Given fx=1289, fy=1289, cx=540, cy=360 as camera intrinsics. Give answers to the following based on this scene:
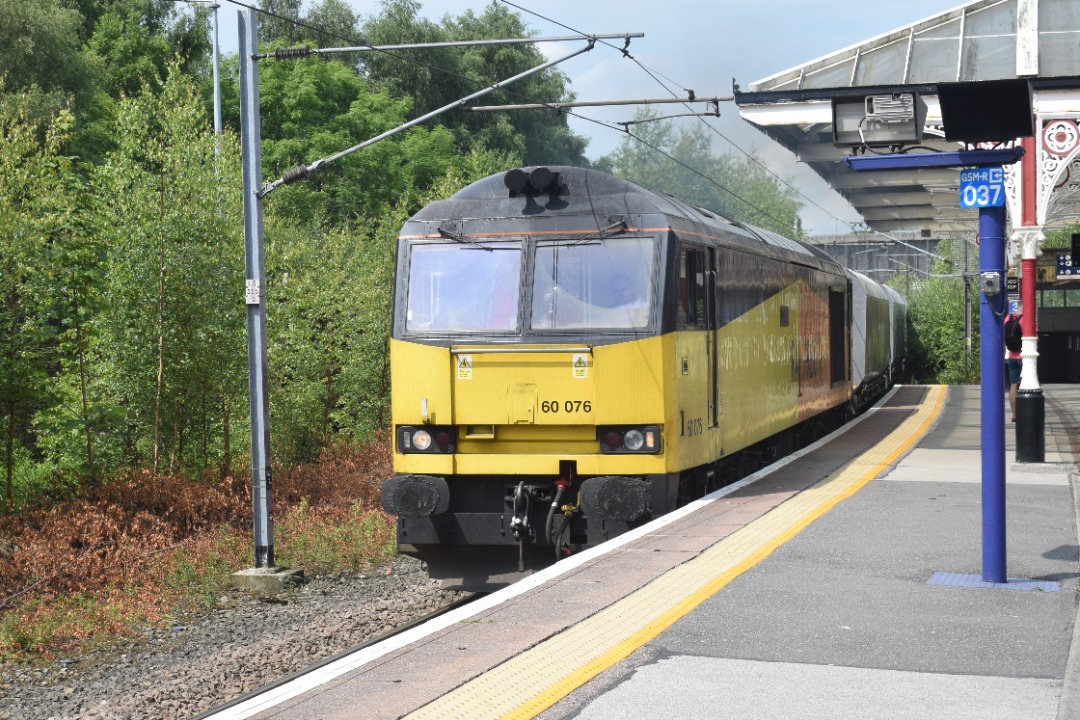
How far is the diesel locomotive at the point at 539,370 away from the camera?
10.2 meters

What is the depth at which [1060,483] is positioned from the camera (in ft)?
44.5

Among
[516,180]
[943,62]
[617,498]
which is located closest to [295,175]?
[516,180]

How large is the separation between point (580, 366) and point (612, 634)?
12.6 feet

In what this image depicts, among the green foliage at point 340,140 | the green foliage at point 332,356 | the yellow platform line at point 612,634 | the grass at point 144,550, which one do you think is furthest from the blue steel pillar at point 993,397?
the green foliage at point 340,140

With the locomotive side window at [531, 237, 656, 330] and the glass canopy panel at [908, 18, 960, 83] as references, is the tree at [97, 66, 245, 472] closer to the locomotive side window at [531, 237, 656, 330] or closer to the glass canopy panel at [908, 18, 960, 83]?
the locomotive side window at [531, 237, 656, 330]

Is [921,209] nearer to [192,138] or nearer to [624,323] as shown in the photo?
[192,138]

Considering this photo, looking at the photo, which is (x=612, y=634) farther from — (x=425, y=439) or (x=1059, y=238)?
(x=1059, y=238)

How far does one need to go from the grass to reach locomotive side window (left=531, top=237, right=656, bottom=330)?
188 inches

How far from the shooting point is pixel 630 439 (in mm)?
10273

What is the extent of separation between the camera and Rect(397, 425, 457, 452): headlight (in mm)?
10484

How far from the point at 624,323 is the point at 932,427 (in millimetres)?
13562

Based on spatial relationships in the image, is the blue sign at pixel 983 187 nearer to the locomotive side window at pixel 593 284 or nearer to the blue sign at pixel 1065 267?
the locomotive side window at pixel 593 284

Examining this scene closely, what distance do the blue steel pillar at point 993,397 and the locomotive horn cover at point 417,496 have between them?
165 inches

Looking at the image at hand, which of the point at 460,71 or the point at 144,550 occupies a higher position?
the point at 460,71
